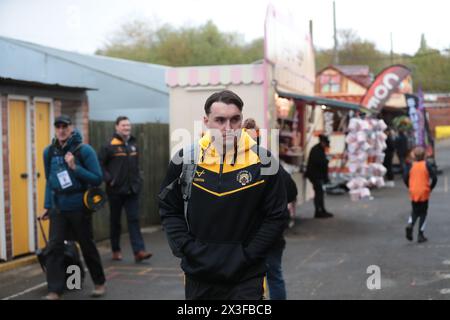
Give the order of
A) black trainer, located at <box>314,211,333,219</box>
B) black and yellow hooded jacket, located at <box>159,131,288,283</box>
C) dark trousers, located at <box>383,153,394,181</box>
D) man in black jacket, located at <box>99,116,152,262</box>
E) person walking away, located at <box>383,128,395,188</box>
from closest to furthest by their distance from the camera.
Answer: black and yellow hooded jacket, located at <box>159,131,288,283</box> < man in black jacket, located at <box>99,116,152,262</box> < black trainer, located at <box>314,211,333,219</box> < person walking away, located at <box>383,128,395,188</box> < dark trousers, located at <box>383,153,394,181</box>

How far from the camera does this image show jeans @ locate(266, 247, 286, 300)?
5879mm

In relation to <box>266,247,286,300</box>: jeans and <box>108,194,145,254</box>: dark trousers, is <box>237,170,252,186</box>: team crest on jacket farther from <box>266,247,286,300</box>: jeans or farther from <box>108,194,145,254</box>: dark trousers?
<box>108,194,145,254</box>: dark trousers

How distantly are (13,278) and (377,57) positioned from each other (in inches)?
1622

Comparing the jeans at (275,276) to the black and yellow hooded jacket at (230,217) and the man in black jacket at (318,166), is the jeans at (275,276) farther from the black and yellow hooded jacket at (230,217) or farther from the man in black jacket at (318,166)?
the man in black jacket at (318,166)

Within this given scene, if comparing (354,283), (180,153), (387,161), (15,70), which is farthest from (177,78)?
(387,161)

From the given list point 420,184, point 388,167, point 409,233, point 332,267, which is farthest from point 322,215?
point 388,167

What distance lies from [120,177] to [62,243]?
230cm

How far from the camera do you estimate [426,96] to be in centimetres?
2712

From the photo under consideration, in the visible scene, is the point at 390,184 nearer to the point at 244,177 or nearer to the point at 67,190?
the point at 67,190

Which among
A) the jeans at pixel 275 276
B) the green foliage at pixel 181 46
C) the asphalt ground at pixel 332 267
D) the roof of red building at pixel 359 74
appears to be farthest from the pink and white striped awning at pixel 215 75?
the green foliage at pixel 181 46

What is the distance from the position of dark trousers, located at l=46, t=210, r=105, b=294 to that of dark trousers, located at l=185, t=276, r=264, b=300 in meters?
3.53

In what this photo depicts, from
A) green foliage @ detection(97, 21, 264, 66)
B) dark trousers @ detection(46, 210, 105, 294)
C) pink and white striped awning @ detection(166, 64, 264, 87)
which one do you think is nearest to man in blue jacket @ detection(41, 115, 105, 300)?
dark trousers @ detection(46, 210, 105, 294)

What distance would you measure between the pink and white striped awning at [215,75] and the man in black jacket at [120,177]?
9.25ft
